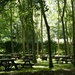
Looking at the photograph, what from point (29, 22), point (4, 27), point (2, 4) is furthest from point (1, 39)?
point (2, 4)

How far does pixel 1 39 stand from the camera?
138 feet

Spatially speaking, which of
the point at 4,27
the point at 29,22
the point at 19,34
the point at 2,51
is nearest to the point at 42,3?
the point at 29,22

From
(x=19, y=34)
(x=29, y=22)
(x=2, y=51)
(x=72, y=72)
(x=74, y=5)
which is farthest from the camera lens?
(x=19, y=34)

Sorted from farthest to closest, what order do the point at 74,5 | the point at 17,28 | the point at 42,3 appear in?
1. the point at 17,28
2. the point at 74,5
3. the point at 42,3

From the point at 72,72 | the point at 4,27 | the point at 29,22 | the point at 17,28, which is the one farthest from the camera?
the point at 17,28

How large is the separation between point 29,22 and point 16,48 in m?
22.3

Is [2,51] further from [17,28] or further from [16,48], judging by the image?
[17,28]

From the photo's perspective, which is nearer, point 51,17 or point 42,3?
point 42,3

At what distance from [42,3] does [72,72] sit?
7665 millimetres

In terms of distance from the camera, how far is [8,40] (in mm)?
42562

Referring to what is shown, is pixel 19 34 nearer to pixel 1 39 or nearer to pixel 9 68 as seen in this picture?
pixel 1 39

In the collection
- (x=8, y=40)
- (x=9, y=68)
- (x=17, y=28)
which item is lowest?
(x=9, y=68)

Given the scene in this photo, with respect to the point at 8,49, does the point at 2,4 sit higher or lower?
higher

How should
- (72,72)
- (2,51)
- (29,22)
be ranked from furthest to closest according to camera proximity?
(2,51) < (29,22) < (72,72)
